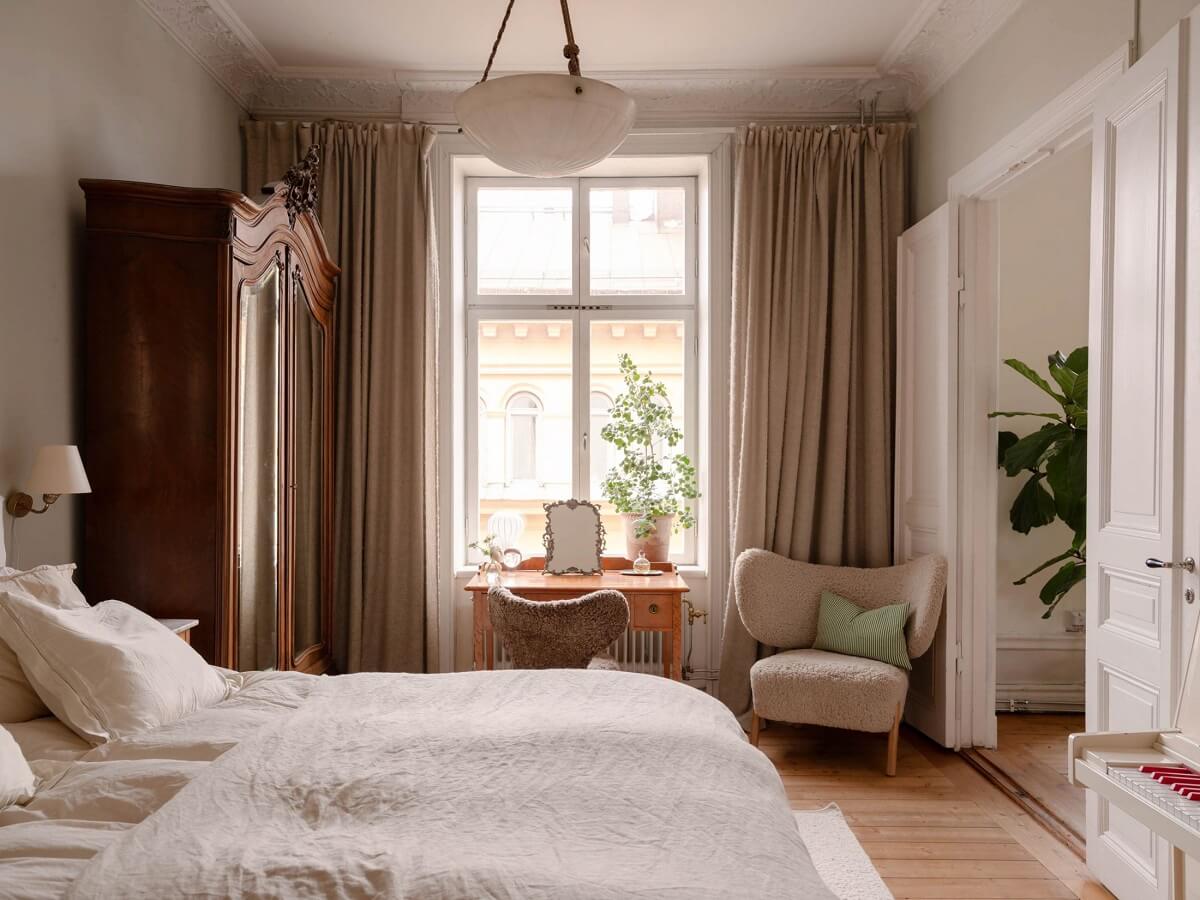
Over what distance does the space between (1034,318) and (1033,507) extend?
1.04 meters

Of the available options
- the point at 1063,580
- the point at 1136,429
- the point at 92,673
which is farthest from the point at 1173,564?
the point at 92,673

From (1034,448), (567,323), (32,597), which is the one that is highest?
(567,323)

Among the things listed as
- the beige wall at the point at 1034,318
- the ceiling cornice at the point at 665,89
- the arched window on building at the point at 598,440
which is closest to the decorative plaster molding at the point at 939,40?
the ceiling cornice at the point at 665,89

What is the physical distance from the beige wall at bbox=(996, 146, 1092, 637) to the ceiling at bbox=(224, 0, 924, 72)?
116 cm

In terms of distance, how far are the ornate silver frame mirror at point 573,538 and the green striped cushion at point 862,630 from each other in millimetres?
1086

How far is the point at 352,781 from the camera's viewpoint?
1.51 m

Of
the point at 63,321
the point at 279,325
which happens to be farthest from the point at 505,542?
the point at 63,321

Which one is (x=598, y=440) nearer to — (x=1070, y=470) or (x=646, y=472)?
(x=646, y=472)

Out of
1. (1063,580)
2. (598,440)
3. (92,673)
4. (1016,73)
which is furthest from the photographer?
(598,440)

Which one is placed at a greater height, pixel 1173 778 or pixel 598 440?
pixel 598 440

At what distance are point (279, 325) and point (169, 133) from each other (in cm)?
97

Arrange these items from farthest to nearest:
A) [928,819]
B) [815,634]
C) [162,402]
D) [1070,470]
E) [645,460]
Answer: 1. [645,460]
2. [815,634]
3. [1070,470]
4. [928,819]
5. [162,402]

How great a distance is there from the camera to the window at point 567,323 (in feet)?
15.4

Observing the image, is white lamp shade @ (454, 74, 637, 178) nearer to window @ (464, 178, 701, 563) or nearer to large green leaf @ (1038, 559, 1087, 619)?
window @ (464, 178, 701, 563)
